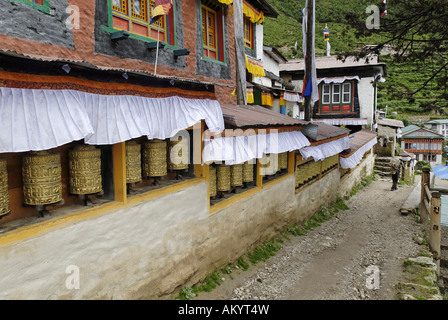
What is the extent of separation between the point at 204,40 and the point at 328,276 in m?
7.04

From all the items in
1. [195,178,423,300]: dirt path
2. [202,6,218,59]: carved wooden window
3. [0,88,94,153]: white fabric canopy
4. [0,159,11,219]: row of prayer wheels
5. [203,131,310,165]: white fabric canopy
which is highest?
[202,6,218,59]: carved wooden window

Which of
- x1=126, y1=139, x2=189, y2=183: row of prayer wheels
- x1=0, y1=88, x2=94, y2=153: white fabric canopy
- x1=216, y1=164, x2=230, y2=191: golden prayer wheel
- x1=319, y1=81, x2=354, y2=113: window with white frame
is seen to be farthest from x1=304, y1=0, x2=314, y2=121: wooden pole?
x1=319, y1=81, x2=354, y2=113: window with white frame

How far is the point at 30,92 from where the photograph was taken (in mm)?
3057

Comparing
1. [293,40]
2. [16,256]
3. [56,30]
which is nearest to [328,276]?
[16,256]

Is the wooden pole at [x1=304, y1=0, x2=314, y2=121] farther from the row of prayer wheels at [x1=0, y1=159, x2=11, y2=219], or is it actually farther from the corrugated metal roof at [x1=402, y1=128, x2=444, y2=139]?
the corrugated metal roof at [x1=402, y1=128, x2=444, y2=139]

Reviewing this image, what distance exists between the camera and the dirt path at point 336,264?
20.5 ft

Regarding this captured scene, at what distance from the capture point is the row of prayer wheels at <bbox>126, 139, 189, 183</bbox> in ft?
15.3

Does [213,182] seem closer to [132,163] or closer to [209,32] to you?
[132,163]

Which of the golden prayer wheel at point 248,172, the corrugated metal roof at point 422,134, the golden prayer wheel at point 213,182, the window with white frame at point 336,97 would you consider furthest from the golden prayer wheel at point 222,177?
the corrugated metal roof at point 422,134

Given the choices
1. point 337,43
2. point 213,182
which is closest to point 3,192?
point 213,182

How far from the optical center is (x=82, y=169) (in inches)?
160

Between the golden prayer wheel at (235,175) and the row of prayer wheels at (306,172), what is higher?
the golden prayer wheel at (235,175)

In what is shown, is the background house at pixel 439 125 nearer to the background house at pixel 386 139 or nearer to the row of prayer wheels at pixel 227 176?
the background house at pixel 386 139

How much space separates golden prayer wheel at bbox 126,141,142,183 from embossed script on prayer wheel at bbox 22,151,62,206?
1.11m
